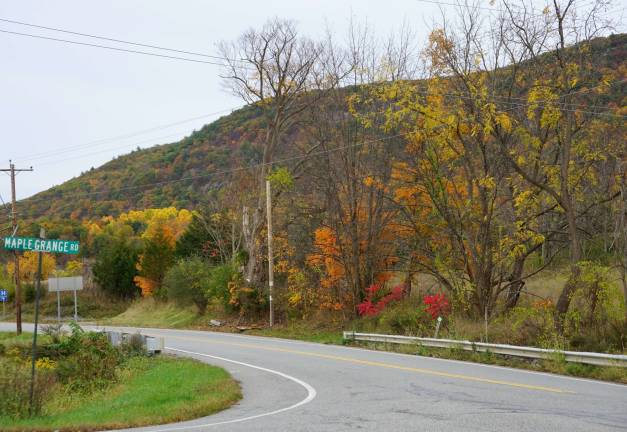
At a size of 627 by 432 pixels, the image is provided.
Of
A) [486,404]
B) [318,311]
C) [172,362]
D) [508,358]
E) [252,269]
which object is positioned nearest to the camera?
[486,404]

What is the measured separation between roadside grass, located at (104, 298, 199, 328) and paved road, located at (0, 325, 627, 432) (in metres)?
26.7

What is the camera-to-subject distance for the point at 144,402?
13844 millimetres

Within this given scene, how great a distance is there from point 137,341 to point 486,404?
17.5 metres

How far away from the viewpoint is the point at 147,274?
6356 centimetres

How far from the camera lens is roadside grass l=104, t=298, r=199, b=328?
47.3 m

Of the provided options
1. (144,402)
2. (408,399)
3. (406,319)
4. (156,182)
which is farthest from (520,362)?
(156,182)

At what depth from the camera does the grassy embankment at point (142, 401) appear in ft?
38.5

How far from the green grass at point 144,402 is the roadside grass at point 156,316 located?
2693 cm

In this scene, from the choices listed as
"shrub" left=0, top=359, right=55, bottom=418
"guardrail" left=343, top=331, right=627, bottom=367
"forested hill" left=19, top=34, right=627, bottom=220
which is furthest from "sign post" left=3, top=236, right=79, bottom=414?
"forested hill" left=19, top=34, right=627, bottom=220

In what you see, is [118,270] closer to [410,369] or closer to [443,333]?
[443,333]

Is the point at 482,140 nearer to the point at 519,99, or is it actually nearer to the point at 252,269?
the point at 519,99

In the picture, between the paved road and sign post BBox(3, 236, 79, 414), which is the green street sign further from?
the paved road

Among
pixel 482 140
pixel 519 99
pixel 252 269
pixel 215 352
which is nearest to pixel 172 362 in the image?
pixel 215 352

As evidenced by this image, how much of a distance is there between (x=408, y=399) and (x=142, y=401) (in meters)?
5.33
